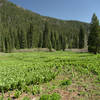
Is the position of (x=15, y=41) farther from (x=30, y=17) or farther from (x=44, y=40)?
(x=30, y=17)

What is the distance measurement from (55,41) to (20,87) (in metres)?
63.3

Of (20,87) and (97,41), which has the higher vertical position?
(97,41)

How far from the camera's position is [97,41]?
28.8 meters

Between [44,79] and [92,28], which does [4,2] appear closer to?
[92,28]

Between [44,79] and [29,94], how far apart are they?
1971 mm

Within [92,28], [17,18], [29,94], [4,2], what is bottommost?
[29,94]

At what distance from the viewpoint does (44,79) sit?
689 centimetres

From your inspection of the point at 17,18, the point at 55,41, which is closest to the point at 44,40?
the point at 55,41

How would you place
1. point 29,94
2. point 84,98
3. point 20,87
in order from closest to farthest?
point 84,98 < point 29,94 < point 20,87

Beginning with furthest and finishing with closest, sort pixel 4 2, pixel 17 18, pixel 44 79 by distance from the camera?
pixel 4 2 → pixel 17 18 → pixel 44 79

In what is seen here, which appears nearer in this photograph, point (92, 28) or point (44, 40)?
point (92, 28)

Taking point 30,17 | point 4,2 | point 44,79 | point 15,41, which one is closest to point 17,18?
point 30,17

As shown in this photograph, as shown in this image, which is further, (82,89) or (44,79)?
(44,79)

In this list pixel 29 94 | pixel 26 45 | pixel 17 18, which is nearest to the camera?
pixel 29 94
